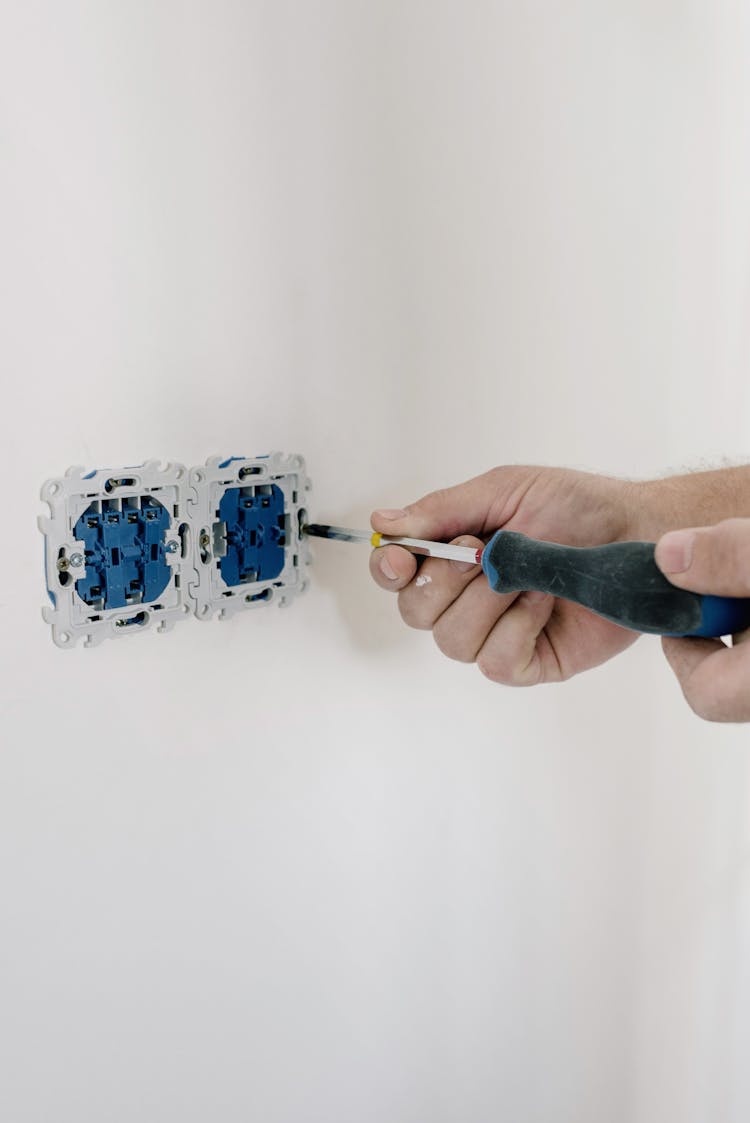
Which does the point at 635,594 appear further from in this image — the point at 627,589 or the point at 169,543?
the point at 169,543

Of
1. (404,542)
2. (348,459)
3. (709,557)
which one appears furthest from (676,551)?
(348,459)

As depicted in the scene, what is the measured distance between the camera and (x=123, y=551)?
0.67 metres

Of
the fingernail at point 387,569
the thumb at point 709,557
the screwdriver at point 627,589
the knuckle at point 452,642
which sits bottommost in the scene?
the knuckle at point 452,642

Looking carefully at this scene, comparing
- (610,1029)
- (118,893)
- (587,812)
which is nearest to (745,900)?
(610,1029)

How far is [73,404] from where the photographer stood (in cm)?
64

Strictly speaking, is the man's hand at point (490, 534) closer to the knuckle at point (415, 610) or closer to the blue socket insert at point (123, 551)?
the knuckle at point (415, 610)

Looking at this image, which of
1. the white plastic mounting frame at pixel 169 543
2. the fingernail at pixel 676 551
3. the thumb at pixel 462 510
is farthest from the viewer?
the thumb at pixel 462 510

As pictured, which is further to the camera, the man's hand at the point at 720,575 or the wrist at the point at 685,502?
the wrist at the point at 685,502

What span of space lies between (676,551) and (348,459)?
354 mm

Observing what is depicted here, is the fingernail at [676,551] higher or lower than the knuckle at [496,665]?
higher

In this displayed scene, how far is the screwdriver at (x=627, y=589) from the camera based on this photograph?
54cm

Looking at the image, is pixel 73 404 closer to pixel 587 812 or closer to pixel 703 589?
pixel 703 589

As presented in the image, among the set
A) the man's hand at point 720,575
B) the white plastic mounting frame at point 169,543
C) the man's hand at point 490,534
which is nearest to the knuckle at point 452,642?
the man's hand at point 490,534

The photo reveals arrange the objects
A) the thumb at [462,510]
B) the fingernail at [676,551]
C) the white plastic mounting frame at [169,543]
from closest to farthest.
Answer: the fingernail at [676,551] < the white plastic mounting frame at [169,543] < the thumb at [462,510]
